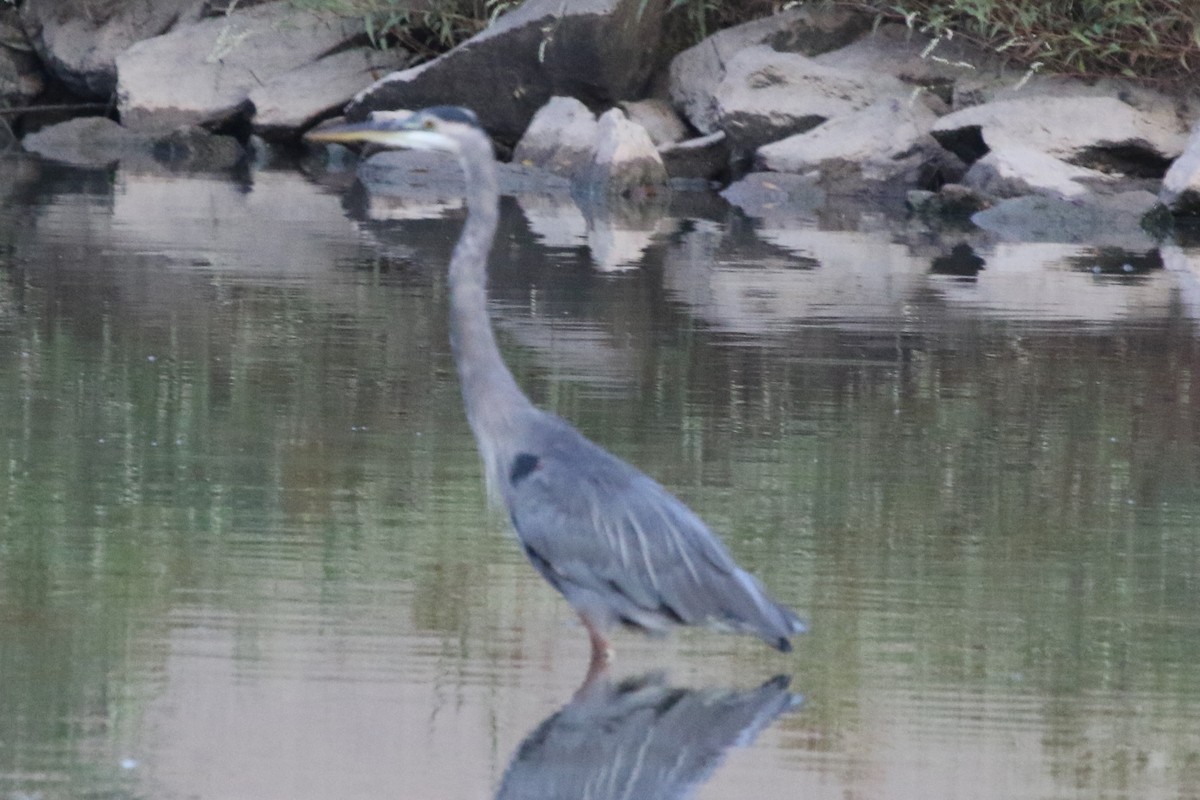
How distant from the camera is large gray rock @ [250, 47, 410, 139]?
2262 centimetres

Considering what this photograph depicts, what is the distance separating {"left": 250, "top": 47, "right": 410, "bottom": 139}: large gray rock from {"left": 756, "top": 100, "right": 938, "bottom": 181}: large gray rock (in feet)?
16.7

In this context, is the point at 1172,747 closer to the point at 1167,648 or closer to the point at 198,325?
the point at 1167,648

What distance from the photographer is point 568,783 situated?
14.1 feet

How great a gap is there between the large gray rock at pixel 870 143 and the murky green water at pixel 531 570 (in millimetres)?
7075

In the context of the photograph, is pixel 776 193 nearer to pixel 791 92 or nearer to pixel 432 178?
pixel 791 92

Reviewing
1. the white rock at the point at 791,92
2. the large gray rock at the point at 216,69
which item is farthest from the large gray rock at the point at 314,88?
the white rock at the point at 791,92

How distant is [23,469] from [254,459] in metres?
0.71

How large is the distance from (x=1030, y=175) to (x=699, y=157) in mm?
4214

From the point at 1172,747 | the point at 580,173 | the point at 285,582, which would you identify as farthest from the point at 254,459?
the point at 580,173

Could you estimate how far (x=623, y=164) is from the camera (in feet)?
62.6

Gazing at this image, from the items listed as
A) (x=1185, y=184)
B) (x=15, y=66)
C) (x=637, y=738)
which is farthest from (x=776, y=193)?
(x=637, y=738)

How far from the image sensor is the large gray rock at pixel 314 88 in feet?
74.2

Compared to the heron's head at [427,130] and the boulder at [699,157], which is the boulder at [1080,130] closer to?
the boulder at [699,157]

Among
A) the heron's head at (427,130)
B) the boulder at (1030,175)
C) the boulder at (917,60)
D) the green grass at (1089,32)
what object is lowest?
the boulder at (1030,175)
